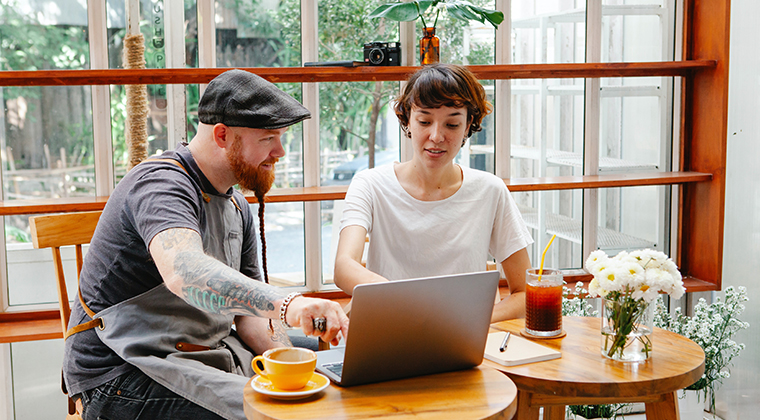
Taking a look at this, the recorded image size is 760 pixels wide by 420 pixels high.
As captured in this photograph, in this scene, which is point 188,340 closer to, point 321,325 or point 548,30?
point 321,325

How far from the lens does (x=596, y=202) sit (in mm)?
3219

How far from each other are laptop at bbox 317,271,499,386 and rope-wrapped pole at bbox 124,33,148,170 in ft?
5.39

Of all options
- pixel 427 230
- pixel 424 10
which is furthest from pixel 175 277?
pixel 424 10

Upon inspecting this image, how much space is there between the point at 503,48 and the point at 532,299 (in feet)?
5.54

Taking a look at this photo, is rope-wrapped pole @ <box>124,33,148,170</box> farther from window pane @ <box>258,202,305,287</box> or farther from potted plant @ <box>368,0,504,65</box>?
potted plant @ <box>368,0,504,65</box>

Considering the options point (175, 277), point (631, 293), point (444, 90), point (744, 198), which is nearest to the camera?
point (175, 277)

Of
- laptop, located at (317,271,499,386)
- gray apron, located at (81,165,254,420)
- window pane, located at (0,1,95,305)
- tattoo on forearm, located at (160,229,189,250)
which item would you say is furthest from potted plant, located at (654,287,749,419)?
window pane, located at (0,1,95,305)

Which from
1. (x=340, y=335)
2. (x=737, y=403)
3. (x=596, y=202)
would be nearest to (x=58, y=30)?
(x=340, y=335)

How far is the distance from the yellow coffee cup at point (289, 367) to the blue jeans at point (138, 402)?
0.32 metres

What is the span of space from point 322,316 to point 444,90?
3.08 ft

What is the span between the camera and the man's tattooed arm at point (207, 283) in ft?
4.11

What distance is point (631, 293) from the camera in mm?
1448

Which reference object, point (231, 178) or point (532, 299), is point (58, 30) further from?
point (532, 299)

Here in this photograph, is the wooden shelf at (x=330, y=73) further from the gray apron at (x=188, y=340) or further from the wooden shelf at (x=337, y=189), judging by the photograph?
the gray apron at (x=188, y=340)
